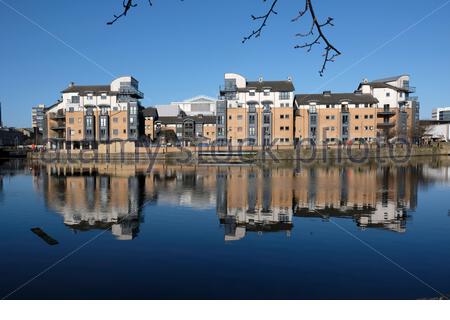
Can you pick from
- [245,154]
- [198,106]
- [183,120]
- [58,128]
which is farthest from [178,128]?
[198,106]

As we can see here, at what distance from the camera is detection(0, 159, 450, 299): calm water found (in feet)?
29.9

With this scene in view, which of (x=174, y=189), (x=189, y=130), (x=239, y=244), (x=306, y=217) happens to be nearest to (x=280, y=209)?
(x=306, y=217)

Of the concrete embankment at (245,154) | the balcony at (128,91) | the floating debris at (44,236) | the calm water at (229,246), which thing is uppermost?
Answer: the balcony at (128,91)

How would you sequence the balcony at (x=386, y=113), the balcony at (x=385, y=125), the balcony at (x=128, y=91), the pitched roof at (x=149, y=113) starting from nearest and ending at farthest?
Answer: the balcony at (x=385, y=125), the balcony at (x=386, y=113), the balcony at (x=128, y=91), the pitched roof at (x=149, y=113)

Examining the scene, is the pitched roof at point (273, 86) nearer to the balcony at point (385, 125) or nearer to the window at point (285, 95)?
the window at point (285, 95)

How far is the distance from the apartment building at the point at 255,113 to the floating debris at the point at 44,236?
63.4 metres

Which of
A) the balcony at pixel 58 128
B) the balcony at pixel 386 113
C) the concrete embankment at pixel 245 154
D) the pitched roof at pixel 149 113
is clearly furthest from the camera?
the pitched roof at pixel 149 113

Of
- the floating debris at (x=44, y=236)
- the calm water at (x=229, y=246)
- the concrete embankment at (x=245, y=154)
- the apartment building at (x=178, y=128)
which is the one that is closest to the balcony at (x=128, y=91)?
the apartment building at (x=178, y=128)

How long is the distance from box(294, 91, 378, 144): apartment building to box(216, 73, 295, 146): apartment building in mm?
4168

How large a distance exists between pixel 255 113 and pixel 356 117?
2275cm

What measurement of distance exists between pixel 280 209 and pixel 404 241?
774 centimetres

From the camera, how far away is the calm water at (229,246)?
9117 mm

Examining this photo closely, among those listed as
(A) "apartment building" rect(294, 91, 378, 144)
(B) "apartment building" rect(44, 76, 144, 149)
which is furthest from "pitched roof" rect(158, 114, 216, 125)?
(A) "apartment building" rect(294, 91, 378, 144)

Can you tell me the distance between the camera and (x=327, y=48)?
468 centimetres
